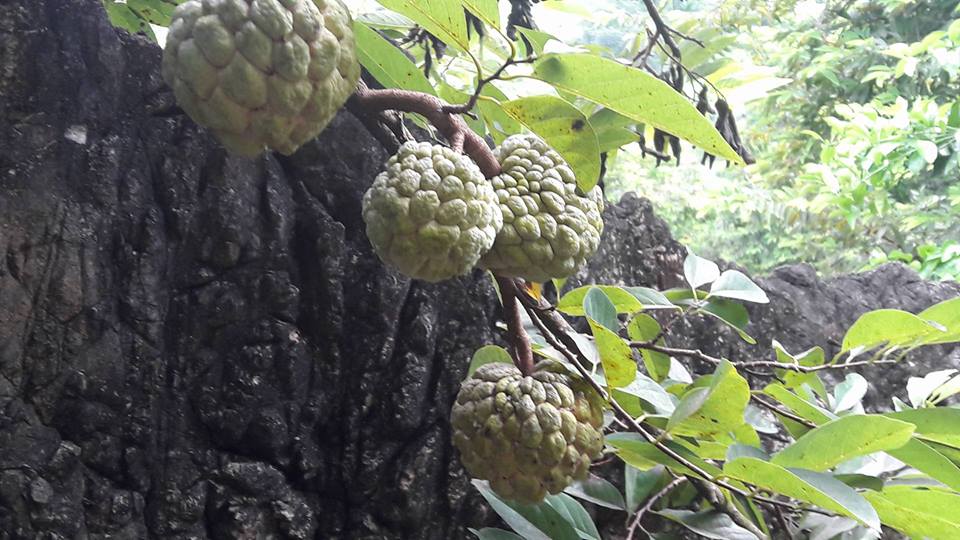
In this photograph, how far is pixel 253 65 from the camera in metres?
0.49

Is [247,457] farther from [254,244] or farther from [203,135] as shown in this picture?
[203,135]

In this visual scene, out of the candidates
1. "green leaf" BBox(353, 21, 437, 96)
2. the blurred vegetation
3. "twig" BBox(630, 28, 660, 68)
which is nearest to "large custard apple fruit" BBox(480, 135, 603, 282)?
"green leaf" BBox(353, 21, 437, 96)

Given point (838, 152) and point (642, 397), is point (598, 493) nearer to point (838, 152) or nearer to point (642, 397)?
point (642, 397)

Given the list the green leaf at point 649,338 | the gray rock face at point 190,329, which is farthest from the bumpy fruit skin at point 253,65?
the green leaf at point 649,338

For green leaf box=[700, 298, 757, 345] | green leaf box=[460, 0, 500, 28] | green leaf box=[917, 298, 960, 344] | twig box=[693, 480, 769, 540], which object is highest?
green leaf box=[460, 0, 500, 28]

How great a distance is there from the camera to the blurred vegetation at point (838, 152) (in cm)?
270

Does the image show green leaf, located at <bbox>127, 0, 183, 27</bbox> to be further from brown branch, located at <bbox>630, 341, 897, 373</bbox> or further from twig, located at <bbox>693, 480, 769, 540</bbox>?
twig, located at <bbox>693, 480, 769, 540</bbox>

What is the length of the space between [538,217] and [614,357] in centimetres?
15

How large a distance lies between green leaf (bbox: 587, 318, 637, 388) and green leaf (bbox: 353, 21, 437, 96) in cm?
29

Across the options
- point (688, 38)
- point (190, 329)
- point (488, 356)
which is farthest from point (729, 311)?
point (190, 329)

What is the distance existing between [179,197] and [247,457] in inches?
9.8

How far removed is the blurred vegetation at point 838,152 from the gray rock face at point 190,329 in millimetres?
1825

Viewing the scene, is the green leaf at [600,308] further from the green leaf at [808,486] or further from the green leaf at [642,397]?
the green leaf at [808,486]

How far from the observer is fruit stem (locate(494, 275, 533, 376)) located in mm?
700
